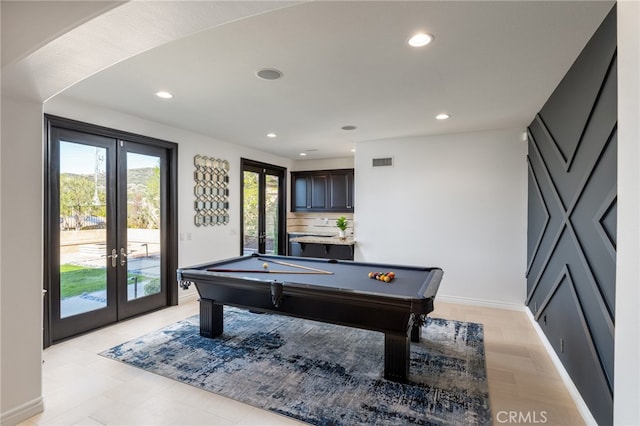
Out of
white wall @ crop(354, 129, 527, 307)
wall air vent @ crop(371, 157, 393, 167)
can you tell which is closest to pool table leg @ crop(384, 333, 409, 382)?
white wall @ crop(354, 129, 527, 307)

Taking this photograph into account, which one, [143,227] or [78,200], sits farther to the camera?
[143,227]

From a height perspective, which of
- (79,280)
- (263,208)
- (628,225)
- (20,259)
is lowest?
(79,280)

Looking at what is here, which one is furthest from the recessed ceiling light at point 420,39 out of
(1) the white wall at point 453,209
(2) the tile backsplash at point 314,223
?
(2) the tile backsplash at point 314,223

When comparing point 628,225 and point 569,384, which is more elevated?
point 628,225

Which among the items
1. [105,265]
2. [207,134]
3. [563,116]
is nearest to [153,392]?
[105,265]

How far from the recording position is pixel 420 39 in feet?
7.16

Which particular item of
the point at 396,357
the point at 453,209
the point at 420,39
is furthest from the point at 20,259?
the point at 453,209

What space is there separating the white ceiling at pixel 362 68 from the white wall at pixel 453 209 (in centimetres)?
60

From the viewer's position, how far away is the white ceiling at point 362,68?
1.94m

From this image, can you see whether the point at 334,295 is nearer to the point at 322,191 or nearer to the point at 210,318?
the point at 210,318

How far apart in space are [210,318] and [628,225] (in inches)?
137

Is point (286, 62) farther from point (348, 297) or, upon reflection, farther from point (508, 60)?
point (348, 297)

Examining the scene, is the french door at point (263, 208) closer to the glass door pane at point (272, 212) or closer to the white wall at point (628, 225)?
the glass door pane at point (272, 212)

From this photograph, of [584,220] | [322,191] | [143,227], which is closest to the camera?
[584,220]
